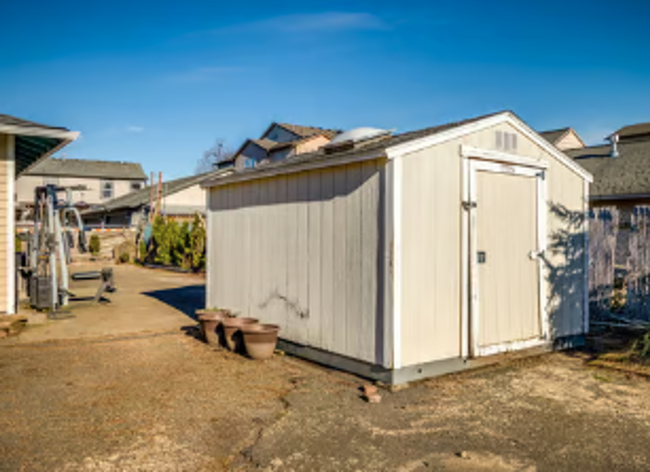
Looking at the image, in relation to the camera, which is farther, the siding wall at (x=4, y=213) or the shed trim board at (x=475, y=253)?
the siding wall at (x=4, y=213)

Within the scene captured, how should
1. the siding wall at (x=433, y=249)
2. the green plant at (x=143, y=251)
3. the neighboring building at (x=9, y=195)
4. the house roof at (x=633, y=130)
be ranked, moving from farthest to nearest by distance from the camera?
1. the house roof at (x=633, y=130)
2. the green plant at (x=143, y=251)
3. the neighboring building at (x=9, y=195)
4. the siding wall at (x=433, y=249)

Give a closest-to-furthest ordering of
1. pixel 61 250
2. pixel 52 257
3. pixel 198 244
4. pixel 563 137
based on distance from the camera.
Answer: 1. pixel 52 257
2. pixel 61 250
3. pixel 198 244
4. pixel 563 137

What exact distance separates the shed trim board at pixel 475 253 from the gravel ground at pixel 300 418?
300 mm

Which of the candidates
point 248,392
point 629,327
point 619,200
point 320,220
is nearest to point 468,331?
point 320,220

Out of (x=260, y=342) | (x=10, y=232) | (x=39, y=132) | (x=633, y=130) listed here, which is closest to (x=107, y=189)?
(x=10, y=232)

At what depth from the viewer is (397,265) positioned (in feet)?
17.0

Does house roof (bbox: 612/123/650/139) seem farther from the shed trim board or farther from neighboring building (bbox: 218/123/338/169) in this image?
the shed trim board

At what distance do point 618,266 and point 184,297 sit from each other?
28.7 feet

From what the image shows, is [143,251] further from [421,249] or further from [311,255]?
[421,249]

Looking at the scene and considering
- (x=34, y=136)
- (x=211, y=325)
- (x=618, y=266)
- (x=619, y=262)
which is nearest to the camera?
(x=211, y=325)

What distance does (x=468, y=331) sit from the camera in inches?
227

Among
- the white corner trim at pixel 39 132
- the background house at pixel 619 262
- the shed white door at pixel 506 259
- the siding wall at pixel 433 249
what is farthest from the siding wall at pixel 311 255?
the background house at pixel 619 262

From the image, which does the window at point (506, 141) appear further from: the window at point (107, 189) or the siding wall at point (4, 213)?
the window at point (107, 189)

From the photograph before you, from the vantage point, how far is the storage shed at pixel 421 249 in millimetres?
5293
